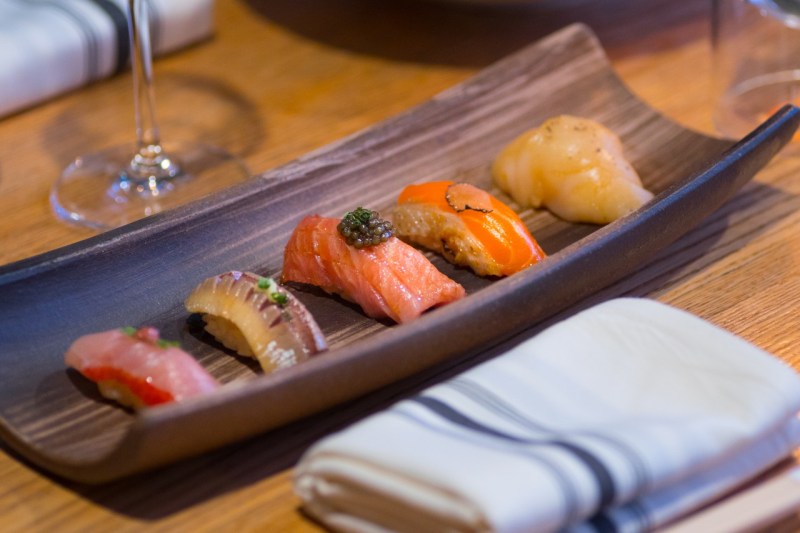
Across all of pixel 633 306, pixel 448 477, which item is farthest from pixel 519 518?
pixel 633 306

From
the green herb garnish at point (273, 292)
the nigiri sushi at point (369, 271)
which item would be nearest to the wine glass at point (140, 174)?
the nigiri sushi at point (369, 271)

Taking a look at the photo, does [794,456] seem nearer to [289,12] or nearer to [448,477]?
[448,477]

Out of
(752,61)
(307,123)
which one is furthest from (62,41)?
(752,61)

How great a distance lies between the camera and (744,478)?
53.9 inches

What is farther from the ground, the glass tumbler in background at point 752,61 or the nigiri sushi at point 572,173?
the glass tumbler in background at point 752,61

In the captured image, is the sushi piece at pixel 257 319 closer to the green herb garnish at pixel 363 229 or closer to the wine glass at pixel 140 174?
the green herb garnish at pixel 363 229

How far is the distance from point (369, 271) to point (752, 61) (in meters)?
1.47

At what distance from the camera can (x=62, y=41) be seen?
8.23ft

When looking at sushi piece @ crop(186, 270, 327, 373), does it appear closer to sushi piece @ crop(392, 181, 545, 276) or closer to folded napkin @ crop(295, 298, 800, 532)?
folded napkin @ crop(295, 298, 800, 532)

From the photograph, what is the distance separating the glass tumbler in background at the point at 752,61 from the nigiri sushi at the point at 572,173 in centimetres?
50

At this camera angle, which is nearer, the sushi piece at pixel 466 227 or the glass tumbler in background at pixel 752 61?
the sushi piece at pixel 466 227

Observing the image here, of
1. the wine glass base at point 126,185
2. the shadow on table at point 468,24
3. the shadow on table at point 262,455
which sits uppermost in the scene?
the shadow on table at point 468,24

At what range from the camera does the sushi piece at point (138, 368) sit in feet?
4.87

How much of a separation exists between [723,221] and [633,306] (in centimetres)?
62
